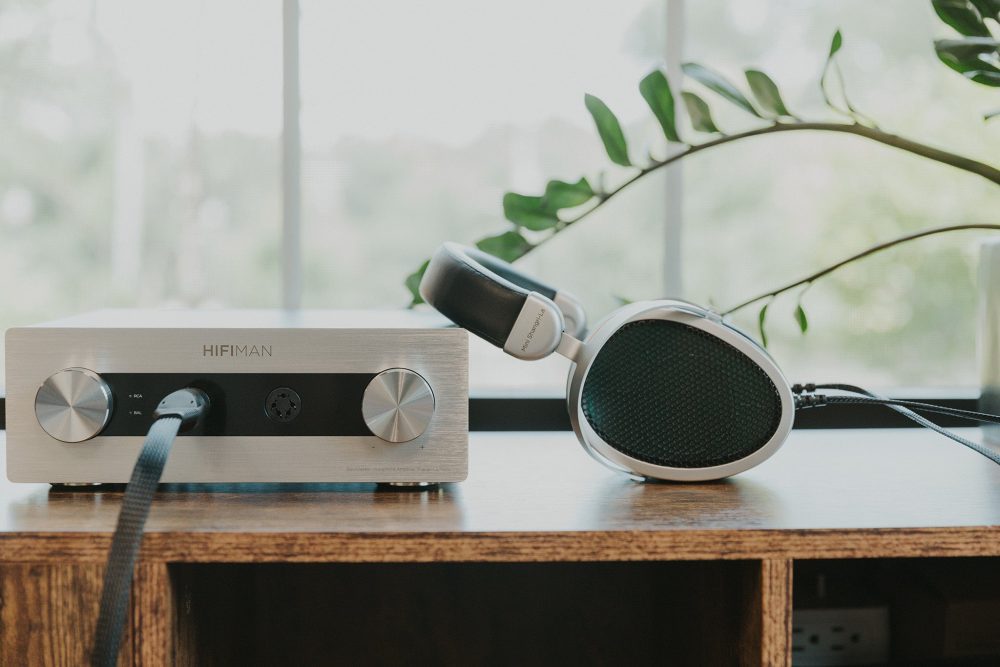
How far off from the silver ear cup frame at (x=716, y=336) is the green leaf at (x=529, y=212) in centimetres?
20

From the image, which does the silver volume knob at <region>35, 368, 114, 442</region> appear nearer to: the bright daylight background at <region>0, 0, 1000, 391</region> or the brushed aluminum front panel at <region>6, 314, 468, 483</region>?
the brushed aluminum front panel at <region>6, 314, 468, 483</region>

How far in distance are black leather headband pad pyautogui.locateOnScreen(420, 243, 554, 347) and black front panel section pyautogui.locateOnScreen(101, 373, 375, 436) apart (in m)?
0.08

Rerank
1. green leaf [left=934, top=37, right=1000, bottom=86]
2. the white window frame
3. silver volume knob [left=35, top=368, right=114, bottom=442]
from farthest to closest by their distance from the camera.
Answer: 1. the white window frame
2. green leaf [left=934, top=37, right=1000, bottom=86]
3. silver volume knob [left=35, top=368, right=114, bottom=442]

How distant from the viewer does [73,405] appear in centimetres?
A: 57

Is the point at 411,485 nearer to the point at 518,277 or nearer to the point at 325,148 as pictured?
the point at 518,277

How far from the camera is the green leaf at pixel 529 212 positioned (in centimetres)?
81

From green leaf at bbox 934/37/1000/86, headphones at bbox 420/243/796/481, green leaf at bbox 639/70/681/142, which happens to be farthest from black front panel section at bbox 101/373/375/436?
green leaf at bbox 934/37/1000/86

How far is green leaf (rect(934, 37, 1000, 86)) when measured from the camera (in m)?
0.68

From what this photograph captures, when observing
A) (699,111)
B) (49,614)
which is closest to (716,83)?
(699,111)

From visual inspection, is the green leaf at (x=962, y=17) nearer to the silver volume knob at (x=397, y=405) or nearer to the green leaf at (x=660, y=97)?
the green leaf at (x=660, y=97)

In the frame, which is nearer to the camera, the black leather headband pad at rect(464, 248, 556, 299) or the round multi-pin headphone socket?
the round multi-pin headphone socket

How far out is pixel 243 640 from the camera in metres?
0.83

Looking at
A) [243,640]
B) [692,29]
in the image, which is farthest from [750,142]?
[243,640]

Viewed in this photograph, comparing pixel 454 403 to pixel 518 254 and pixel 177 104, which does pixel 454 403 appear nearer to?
pixel 518 254
